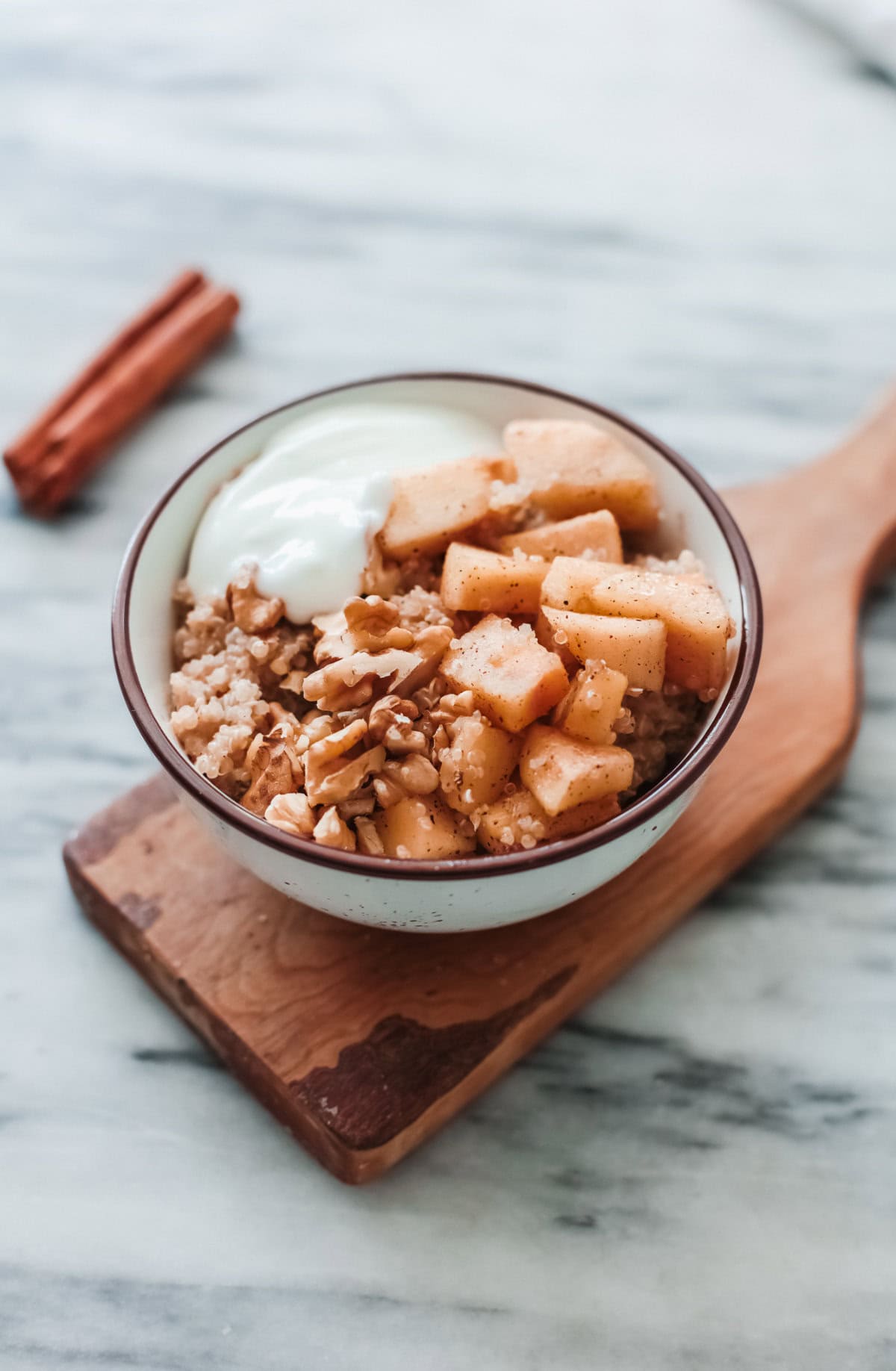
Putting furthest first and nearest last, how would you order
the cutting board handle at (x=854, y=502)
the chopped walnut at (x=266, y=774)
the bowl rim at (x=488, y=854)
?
1. the cutting board handle at (x=854, y=502)
2. the chopped walnut at (x=266, y=774)
3. the bowl rim at (x=488, y=854)

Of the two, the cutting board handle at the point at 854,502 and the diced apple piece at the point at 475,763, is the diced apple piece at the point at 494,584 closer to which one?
the diced apple piece at the point at 475,763

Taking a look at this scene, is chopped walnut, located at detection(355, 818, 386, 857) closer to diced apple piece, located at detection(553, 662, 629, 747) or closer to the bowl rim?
the bowl rim

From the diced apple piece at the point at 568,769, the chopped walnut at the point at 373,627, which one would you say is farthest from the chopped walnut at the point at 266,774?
the diced apple piece at the point at 568,769

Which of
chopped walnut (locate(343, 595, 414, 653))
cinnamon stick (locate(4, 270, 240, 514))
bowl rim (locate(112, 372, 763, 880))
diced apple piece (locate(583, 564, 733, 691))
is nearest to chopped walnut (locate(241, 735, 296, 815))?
bowl rim (locate(112, 372, 763, 880))

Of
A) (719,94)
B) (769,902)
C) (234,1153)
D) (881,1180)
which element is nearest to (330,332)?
(719,94)

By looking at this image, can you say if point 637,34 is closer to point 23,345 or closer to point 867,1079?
point 23,345

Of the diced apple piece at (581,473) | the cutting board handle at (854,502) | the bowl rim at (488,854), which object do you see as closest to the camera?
the bowl rim at (488,854)
